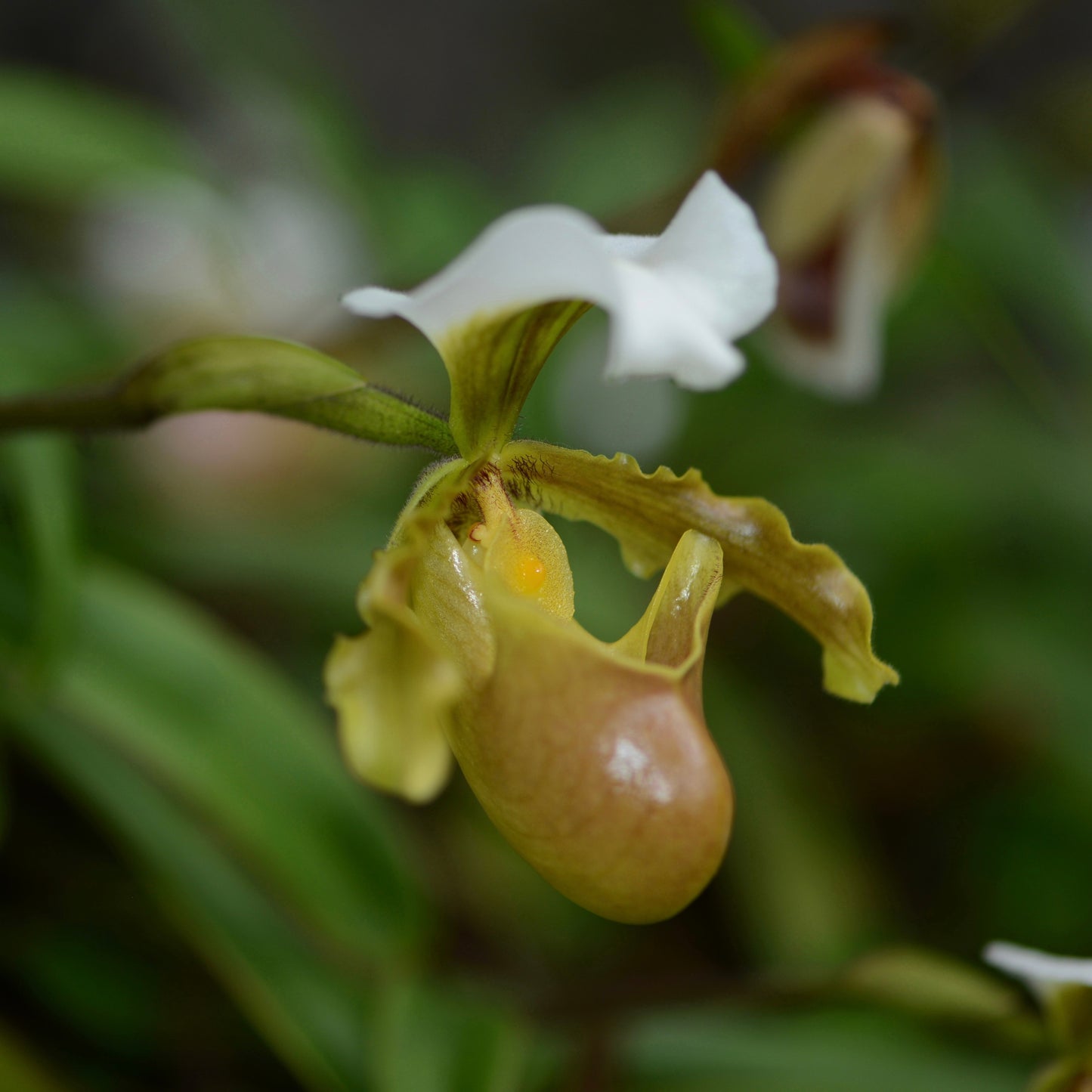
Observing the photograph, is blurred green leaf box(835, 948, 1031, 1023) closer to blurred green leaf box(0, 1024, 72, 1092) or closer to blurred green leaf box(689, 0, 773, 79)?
blurred green leaf box(0, 1024, 72, 1092)

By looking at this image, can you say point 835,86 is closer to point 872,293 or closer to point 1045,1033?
point 872,293

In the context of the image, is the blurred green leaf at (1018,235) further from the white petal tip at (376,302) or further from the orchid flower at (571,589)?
the white petal tip at (376,302)

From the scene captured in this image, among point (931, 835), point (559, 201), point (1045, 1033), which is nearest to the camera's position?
point (1045, 1033)

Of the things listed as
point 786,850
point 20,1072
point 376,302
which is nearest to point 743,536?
point 376,302

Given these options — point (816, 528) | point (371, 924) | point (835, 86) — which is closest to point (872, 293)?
point (835, 86)

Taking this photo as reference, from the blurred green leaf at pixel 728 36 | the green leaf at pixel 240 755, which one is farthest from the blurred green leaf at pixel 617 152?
→ the green leaf at pixel 240 755

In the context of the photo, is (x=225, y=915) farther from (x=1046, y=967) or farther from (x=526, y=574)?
(x=1046, y=967)
